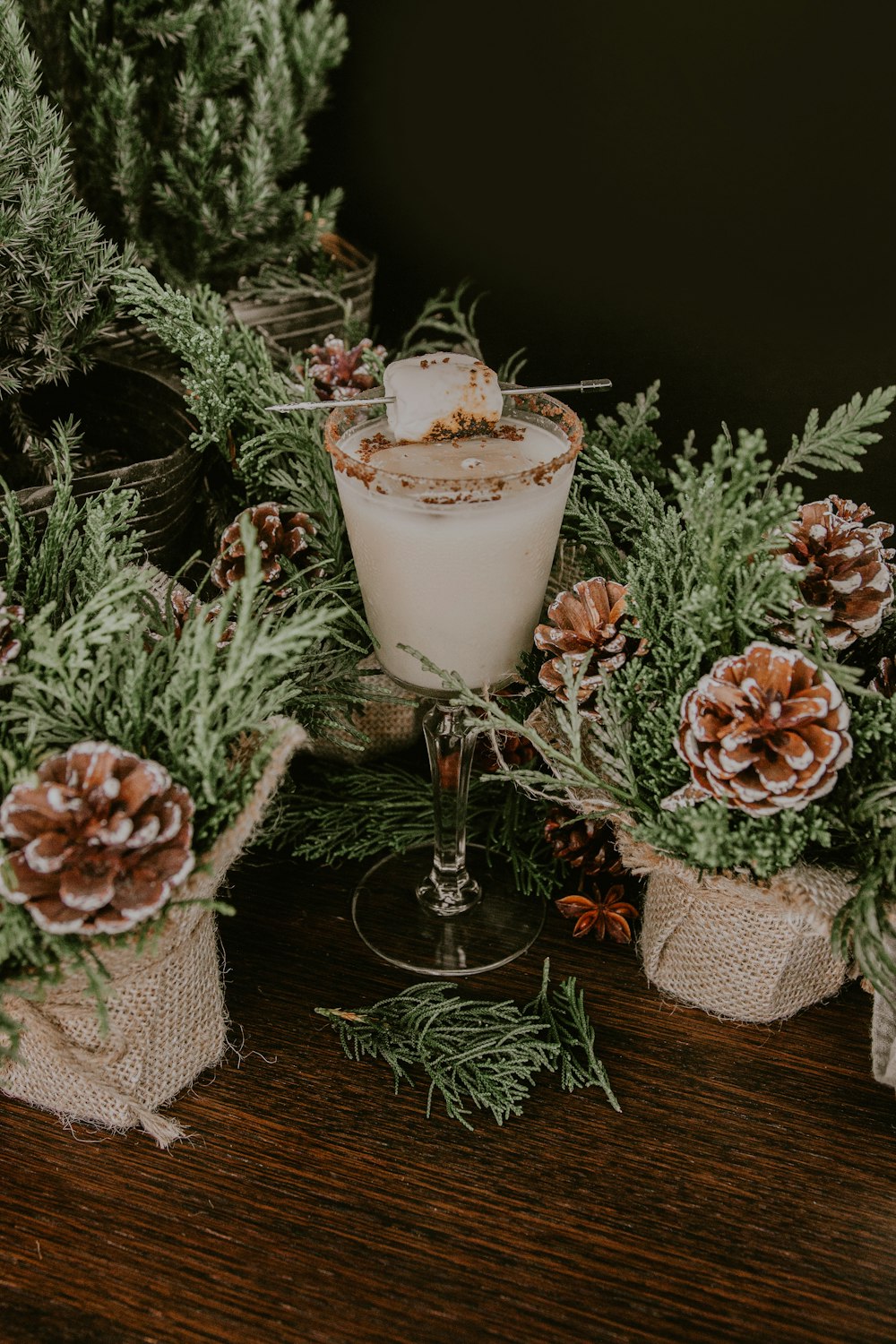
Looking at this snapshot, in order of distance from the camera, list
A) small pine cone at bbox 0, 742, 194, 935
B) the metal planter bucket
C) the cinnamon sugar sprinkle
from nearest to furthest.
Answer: small pine cone at bbox 0, 742, 194, 935, the cinnamon sugar sprinkle, the metal planter bucket

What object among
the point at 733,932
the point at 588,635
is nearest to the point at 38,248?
the point at 588,635

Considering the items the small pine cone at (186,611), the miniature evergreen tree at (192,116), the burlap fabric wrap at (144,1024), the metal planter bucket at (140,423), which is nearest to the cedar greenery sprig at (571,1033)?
the burlap fabric wrap at (144,1024)

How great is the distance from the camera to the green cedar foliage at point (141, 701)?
0.66 metres

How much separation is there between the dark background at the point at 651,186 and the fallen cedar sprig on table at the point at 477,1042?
2.17 ft

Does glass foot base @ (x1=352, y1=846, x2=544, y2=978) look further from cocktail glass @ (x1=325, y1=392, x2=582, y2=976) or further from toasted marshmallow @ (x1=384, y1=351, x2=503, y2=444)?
toasted marshmallow @ (x1=384, y1=351, x2=503, y2=444)

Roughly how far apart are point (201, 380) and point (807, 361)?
2.00ft

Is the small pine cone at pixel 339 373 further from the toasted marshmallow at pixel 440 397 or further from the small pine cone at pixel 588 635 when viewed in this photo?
the small pine cone at pixel 588 635

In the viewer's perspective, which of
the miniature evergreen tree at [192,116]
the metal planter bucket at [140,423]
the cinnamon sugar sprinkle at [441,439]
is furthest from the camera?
the miniature evergreen tree at [192,116]

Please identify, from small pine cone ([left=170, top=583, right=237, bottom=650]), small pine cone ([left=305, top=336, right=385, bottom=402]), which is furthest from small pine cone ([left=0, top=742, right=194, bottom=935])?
small pine cone ([left=305, top=336, right=385, bottom=402])

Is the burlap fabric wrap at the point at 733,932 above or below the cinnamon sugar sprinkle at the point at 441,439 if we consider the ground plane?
below

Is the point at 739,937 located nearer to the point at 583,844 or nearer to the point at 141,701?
the point at 583,844

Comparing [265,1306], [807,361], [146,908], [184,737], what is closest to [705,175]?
[807,361]

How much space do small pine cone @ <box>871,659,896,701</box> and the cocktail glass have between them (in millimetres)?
247

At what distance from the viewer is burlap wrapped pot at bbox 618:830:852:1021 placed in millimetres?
744
